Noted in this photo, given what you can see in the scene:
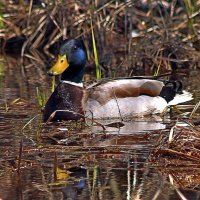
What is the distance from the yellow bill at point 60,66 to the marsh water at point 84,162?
46cm

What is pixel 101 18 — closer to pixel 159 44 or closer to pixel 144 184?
pixel 159 44

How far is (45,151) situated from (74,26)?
7.38 metres

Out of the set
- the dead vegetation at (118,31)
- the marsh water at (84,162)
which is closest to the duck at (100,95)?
the marsh water at (84,162)

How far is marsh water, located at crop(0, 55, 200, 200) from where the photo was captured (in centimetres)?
535

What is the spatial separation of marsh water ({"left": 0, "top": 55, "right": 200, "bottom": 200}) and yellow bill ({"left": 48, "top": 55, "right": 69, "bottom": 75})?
18.2 inches

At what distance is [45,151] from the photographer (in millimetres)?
6602

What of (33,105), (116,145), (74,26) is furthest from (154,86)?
(74,26)

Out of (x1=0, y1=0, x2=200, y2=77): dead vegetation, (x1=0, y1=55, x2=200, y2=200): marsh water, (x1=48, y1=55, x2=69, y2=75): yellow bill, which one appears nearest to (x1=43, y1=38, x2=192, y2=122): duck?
(x1=48, y1=55, x2=69, y2=75): yellow bill

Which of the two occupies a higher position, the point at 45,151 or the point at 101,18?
the point at 101,18

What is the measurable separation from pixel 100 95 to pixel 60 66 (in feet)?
1.74

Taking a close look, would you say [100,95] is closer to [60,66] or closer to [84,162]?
[60,66]

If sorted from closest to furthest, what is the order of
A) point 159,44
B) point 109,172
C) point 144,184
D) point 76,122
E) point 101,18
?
point 144,184 → point 109,172 → point 76,122 → point 159,44 → point 101,18

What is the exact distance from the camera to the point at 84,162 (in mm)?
6203

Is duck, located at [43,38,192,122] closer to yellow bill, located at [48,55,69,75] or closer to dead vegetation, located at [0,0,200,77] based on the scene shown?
yellow bill, located at [48,55,69,75]
